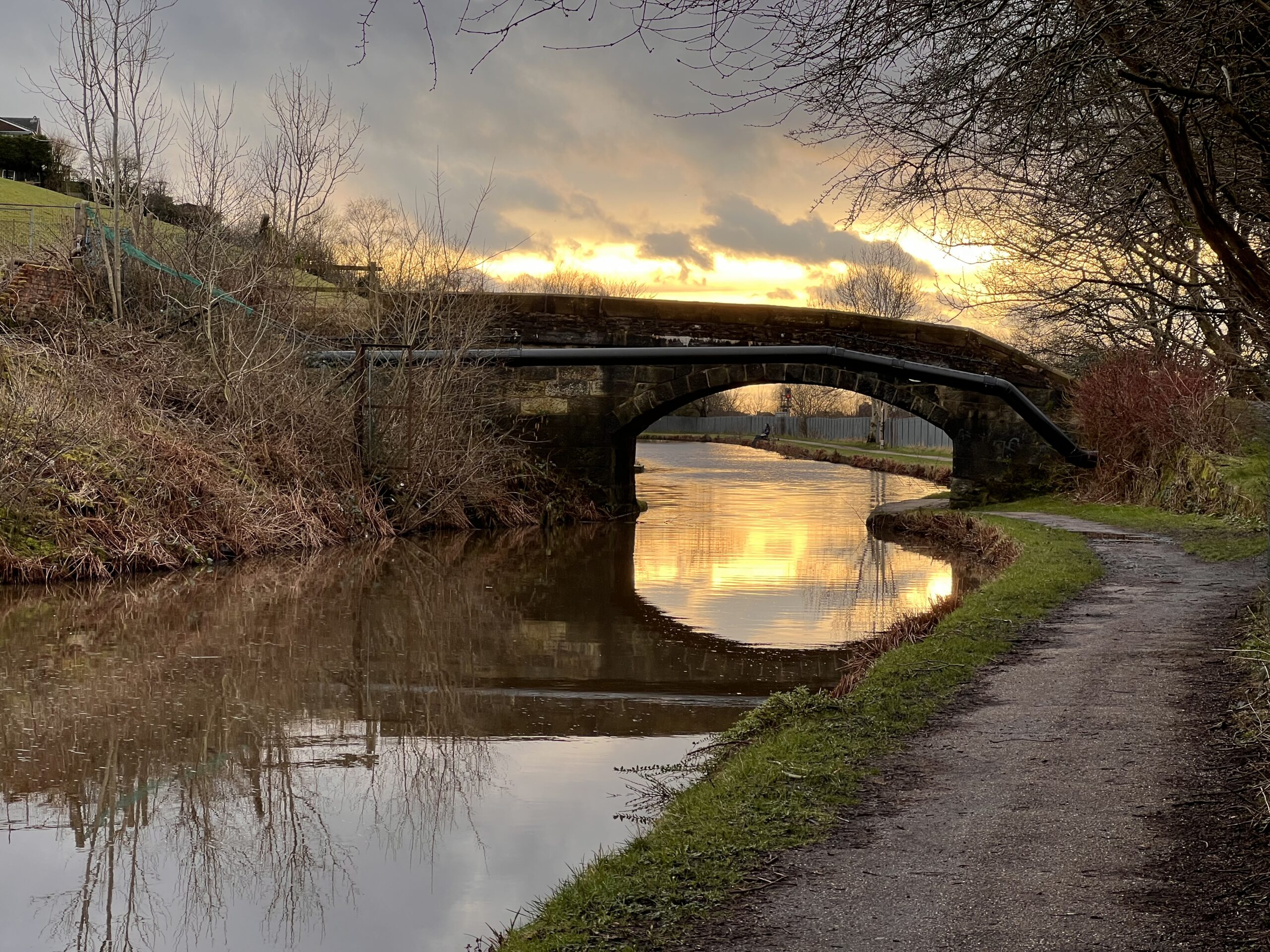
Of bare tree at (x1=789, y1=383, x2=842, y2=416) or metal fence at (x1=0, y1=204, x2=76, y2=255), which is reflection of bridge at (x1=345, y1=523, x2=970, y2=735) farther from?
bare tree at (x1=789, y1=383, x2=842, y2=416)

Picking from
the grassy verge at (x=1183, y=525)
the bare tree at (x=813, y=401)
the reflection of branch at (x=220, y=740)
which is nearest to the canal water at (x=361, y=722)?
the reflection of branch at (x=220, y=740)

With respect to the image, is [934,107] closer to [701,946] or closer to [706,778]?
[706,778]

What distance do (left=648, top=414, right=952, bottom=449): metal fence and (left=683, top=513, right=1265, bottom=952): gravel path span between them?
42.8 m

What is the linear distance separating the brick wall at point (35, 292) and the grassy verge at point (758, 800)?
14140 mm

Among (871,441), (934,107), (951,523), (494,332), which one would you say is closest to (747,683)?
(934,107)

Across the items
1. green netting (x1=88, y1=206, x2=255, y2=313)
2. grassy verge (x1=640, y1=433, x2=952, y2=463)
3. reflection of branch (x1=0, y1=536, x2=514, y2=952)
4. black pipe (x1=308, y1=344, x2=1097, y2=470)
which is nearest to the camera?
reflection of branch (x1=0, y1=536, x2=514, y2=952)

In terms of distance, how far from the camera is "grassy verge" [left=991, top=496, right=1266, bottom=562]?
47.2ft

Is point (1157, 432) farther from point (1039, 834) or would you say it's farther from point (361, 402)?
point (1039, 834)

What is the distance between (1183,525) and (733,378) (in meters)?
9.85

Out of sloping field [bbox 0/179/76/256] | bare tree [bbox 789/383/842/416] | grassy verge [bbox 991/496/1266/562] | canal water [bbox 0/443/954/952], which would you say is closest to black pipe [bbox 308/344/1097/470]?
grassy verge [bbox 991/496/1266/562]

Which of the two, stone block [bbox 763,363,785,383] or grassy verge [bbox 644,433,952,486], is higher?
stone block [bbox 763,363,785,383]

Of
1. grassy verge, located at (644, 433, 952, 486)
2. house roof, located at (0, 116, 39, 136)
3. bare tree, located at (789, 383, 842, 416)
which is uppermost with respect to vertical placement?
house roof, located at (0, 116, 39, 136)

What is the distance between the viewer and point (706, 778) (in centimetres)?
649

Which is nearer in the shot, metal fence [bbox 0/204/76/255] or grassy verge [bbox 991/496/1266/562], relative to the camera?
grassy verge [bbox 991/496/1266/562]
